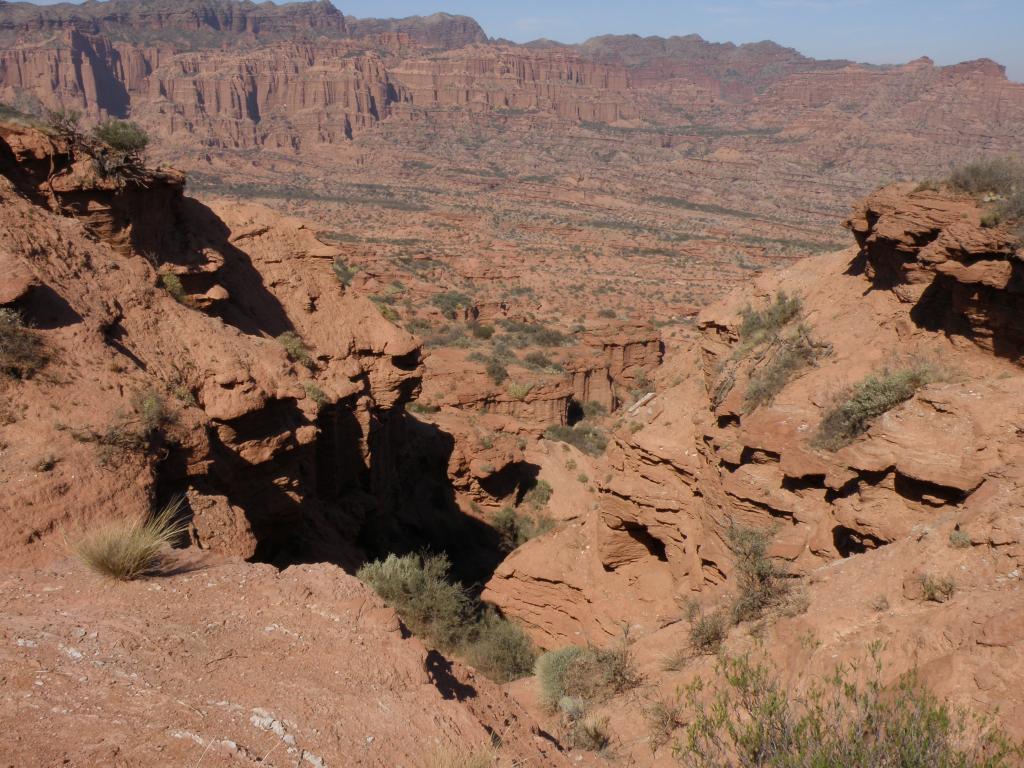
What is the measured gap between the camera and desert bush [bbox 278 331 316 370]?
13156 millimetres

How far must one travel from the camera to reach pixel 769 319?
12.7m

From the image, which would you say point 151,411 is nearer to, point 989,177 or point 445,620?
point 445,620

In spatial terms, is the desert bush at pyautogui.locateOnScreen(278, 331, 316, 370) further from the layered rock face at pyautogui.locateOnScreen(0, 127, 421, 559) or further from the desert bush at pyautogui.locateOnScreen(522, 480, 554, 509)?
the desert bush at pyautogui.locateOnScreen(522, 480, 554, 509)

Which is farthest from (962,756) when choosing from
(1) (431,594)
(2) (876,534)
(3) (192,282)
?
(3) (192,282)

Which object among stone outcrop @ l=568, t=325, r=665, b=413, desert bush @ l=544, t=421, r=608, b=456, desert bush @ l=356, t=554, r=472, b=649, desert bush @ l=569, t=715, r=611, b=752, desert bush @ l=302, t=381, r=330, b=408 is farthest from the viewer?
stone outcrop @ l=568, t=325, r=665, b=413

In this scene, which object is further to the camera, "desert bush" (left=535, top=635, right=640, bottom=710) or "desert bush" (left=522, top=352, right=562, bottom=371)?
"desert bush" (left=522, top=352, right=562, bottom=371)

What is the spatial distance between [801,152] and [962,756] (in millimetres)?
144371

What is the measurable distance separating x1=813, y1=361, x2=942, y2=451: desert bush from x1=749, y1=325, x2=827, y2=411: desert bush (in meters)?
1.34

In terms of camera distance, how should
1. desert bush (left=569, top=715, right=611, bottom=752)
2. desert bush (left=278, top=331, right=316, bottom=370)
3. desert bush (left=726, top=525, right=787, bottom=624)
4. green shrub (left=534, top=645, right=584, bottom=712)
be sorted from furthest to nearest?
desert bush (left=278, top=331, right=316, bottom=370) → green shrub (left=534, top=645, right=584, bottom=712) → desert bush (left=726, top=525, right=787, bottom=624) → desert bush (left=569, top=715, right=611, bottom=752)

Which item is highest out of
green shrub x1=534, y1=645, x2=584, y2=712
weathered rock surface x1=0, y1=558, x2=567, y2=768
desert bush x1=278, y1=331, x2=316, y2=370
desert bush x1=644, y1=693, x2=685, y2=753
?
weathered rock surface x1=0, y1=558, x2=567, y2=768

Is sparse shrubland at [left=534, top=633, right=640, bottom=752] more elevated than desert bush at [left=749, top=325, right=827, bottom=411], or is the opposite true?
desert bush at [left=749, top=325, right=827, bottom=411]

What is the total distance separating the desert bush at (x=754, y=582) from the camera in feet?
24.1

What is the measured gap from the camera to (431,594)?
10930mm

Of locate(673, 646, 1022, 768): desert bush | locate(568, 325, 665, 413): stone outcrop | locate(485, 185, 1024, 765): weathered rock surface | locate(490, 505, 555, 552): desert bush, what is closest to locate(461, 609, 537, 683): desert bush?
locate(485, 185, 1024, 765): weathered rock surface
